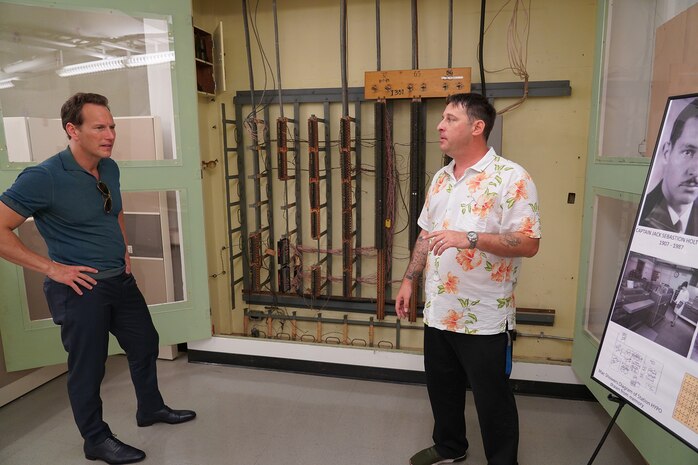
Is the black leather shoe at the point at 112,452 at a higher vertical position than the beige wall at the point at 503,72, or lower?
lower

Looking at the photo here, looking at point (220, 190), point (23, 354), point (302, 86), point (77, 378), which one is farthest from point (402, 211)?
point (23, 354)

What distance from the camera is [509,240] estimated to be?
1682 millimetres

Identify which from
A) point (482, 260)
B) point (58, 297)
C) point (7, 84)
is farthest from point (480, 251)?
point (7, 84)

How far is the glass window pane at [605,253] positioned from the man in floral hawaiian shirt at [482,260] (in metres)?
0.75

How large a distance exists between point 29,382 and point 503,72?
352 centimetres

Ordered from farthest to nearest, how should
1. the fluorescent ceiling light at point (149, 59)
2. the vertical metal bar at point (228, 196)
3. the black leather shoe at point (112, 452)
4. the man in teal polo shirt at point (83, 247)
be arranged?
the vertical metal bar at point (228, 196), the fluorescent ceiling light at point (149, 59), the black leather shoe at point (112, 452), the man in teal polo shirt at point (83, 247)

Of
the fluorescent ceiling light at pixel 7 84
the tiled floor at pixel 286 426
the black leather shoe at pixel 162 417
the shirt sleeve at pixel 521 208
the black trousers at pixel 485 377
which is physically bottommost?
the tiled floor at pixel 286 426

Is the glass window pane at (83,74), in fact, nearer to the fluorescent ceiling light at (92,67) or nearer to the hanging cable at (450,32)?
the fluorescent ceiling light at (92,67)

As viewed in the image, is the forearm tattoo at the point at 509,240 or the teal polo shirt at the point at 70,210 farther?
the teal polo shirt at the point at 70,210

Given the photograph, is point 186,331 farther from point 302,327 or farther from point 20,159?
point 20,159

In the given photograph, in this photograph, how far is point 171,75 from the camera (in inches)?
115

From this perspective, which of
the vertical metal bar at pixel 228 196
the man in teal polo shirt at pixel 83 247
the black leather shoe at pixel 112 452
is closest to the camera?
the man in teal polo shirt at pixel 83 247

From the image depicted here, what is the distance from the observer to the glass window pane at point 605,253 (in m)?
2.27

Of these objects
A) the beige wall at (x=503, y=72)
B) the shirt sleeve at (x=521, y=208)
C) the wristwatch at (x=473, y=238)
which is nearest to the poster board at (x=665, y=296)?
the shirt sleeve at (x=521, y=208)
